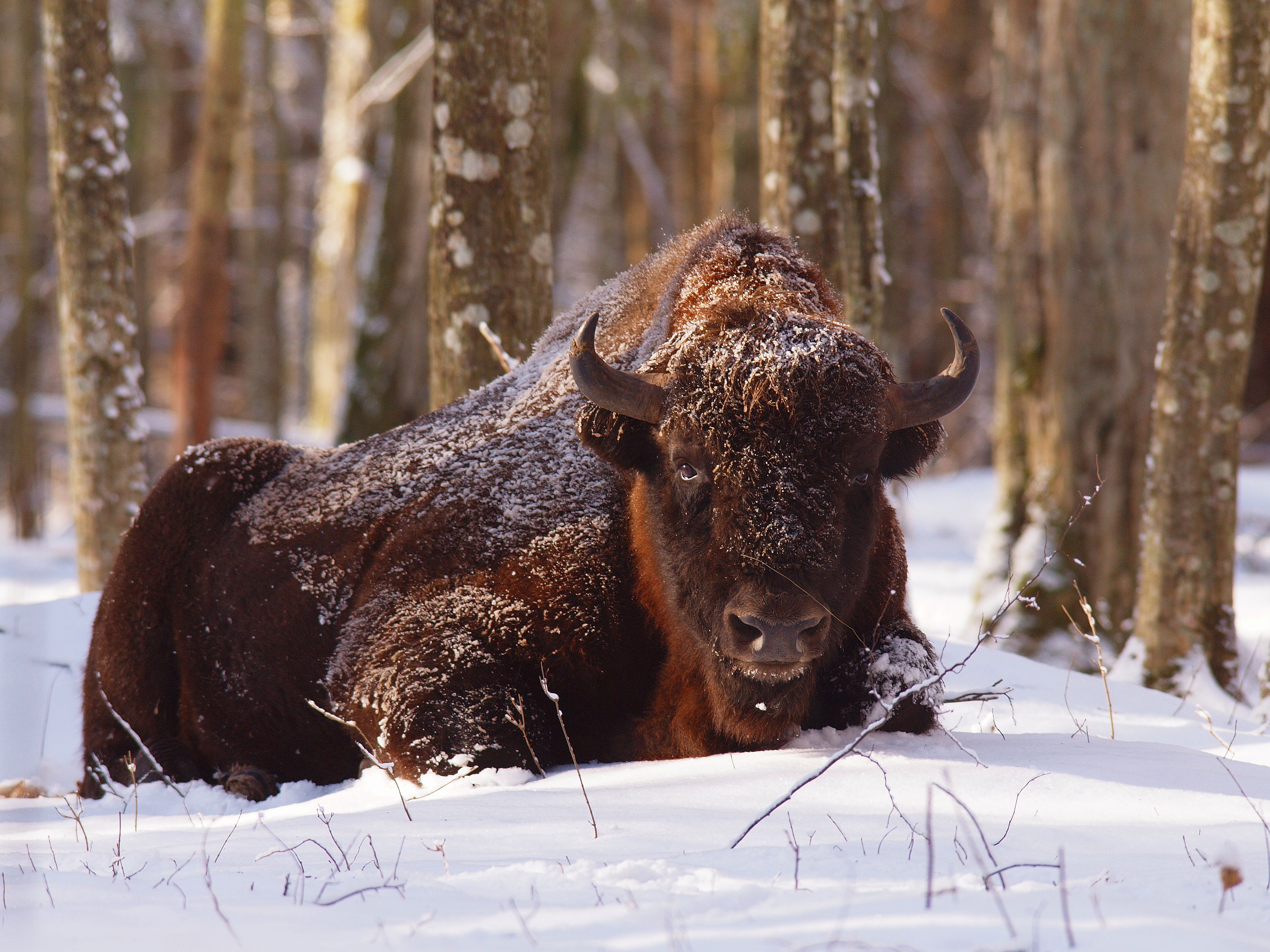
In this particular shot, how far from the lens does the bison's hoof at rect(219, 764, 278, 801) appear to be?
4.44m

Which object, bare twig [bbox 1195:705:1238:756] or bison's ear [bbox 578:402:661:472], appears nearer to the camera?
bare twig [bbox 1195:705:1238:756]

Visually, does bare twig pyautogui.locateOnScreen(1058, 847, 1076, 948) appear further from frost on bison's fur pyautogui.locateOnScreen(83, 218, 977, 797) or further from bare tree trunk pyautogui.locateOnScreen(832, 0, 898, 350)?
bare tree trunk pyautogui.locateOnScreen(832, 0, 898, 350)

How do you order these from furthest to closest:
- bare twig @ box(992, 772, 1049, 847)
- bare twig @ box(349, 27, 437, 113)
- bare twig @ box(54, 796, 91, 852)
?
1. bare twig @ box(349, 27, 437, 113)
2. bare twig @ box(54, 796, 91, 852)
3. bare twig @ box(992, 772, 1049, 847)

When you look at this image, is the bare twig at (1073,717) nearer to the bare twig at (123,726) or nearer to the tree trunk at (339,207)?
the bare twig at (123,726)

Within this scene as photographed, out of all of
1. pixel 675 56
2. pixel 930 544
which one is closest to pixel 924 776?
pixel 930 544

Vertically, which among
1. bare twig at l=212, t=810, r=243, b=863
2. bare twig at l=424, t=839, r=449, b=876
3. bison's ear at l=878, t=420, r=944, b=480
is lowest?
bare twig at l=212, t=810, r=243, b=863

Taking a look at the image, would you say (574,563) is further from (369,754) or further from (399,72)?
(399,72)

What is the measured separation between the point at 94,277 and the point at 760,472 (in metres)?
4.73

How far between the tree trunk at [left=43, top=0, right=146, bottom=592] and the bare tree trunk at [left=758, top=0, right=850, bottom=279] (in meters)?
3.74

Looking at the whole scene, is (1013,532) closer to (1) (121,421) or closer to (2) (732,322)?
(2) (732,322)

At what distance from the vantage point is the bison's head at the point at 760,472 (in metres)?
3.58

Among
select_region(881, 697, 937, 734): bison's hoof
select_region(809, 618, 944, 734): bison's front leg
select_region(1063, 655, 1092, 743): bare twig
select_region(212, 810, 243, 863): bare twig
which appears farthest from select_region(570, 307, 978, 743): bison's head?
select_region(212, 810, 243, 863): bare twig

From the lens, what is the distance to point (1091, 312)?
27.7 feet

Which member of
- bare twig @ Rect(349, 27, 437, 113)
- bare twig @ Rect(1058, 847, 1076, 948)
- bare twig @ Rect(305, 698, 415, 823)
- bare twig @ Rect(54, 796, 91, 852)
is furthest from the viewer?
bare twig @ Rect(349, 27, 437, 113)
